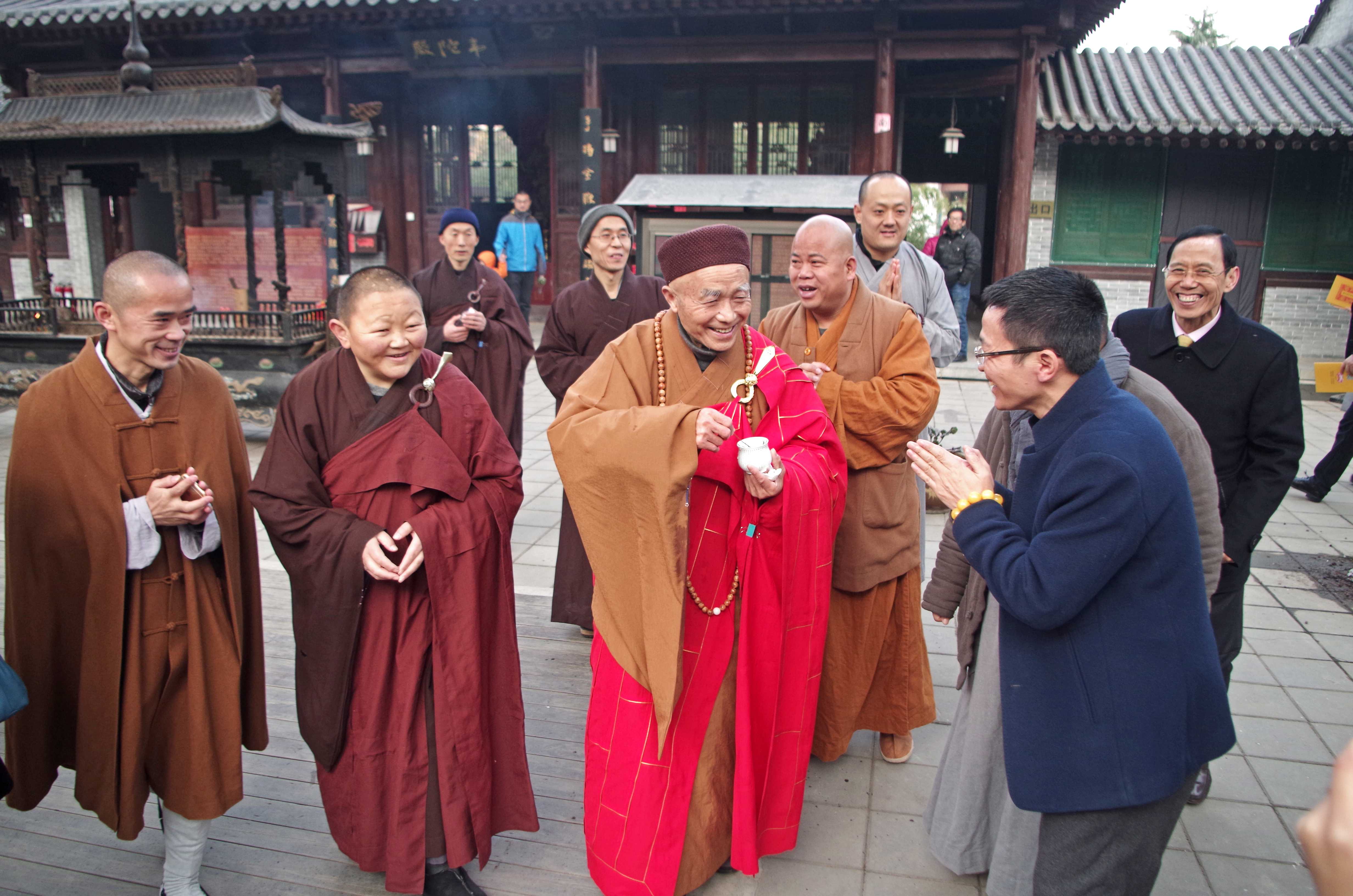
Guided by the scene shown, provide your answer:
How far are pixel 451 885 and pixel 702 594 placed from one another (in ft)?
3.33

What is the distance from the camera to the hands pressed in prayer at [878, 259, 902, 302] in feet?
11.9

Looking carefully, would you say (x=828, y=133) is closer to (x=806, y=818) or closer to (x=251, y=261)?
(x=251, y=261)

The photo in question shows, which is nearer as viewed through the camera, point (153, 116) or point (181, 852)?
point (181, 852)

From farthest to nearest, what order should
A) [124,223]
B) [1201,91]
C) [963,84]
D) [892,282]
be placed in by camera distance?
1. [963,84]
2. [1201,91]
3. [124,223]
4. [892,282]

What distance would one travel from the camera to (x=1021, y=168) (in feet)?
34.5

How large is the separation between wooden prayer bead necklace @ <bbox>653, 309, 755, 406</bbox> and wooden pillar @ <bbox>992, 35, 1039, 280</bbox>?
841 cm

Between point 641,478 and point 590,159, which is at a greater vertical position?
point 590,159

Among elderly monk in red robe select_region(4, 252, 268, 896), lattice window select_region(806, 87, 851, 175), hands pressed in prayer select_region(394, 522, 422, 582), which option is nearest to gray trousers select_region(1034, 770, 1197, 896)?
hands pressed in prayer select_region(394, 522, 422, 582)

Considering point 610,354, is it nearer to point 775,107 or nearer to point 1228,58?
point 775,107

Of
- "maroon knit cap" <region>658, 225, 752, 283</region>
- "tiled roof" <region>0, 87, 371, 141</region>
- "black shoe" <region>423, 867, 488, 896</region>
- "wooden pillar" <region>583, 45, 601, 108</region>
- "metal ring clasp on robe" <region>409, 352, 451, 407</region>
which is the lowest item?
"black shoe" <region>423, 867, 488, 896</region>

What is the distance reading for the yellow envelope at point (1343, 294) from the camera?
6.80 metres

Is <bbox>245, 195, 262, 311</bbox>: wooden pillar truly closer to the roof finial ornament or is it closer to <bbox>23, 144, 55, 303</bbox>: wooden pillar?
the roof finial ornament

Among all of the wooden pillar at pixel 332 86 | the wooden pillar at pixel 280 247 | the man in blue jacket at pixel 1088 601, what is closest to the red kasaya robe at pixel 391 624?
the man in blue jacket at pixel 1088 601

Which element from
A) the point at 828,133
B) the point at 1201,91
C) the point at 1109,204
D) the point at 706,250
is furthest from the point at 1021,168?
the point at 706,250
